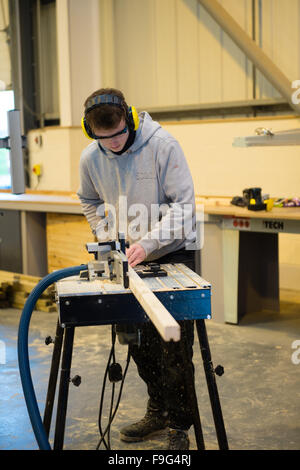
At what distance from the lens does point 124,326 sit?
1869 millimetres

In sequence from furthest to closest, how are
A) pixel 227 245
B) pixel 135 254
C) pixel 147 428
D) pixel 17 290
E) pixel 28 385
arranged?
pixel 17 290 < pixel 227 245 < pixel 147 428 < pixel 135 254 < pixel 28 385

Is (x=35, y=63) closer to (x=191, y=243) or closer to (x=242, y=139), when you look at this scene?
(x=242, y=139)

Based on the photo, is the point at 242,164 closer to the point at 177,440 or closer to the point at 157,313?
the point at 177,440

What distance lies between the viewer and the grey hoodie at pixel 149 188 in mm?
2195

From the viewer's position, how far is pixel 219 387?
298 cm

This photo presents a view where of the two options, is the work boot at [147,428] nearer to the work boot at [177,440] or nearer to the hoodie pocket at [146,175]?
the work boot at [177,440]

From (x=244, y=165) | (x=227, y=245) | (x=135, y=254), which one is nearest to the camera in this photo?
(x=135, y=254)

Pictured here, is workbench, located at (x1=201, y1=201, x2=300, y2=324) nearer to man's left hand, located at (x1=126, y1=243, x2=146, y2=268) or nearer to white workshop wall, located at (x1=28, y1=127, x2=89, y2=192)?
man's left hand, located at (x1=126, y1=243, x2=146, y2=268)

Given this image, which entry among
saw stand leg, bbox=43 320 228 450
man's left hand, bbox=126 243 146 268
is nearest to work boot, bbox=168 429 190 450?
saw stand leg, bbox=43 320 228 450

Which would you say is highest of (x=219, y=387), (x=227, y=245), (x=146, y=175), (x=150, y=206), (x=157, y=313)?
(x=146, y=175)

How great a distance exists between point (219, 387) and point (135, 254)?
117 cm

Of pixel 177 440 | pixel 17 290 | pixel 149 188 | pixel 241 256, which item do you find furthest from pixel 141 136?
pixel 17 290

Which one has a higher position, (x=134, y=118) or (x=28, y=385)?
(x=134, y=118)

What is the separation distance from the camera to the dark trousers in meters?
2.12
